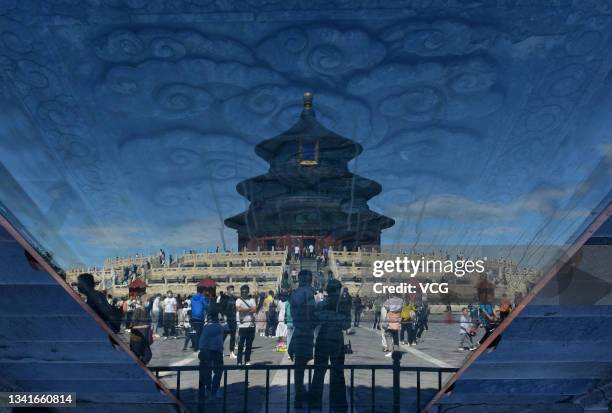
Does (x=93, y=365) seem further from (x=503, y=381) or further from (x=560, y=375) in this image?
(x=560, y=375)

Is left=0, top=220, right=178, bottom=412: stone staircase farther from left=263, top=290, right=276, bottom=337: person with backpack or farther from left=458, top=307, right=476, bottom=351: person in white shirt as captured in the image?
left=458, top=307, right=476, bottom=351: person in white shirt

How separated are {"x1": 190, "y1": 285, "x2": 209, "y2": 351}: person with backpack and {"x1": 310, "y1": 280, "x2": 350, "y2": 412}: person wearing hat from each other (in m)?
0.89

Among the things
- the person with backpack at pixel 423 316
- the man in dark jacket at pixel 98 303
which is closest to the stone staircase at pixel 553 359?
the person with backpack at pixel 423 316

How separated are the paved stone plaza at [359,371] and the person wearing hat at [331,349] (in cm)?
7

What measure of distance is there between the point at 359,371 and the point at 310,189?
5.48 feet

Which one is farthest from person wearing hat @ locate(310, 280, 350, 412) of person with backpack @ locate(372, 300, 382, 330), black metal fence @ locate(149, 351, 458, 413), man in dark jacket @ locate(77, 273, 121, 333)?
man in dark jacket @ locate(77, 273, 121, 333)

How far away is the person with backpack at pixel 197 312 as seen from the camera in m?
3.96

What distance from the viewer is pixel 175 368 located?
165 inches

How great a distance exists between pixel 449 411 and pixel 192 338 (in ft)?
6.88

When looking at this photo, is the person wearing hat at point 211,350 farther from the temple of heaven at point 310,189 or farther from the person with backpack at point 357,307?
the person with backpack at point 357,307

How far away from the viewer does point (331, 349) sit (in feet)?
13.3

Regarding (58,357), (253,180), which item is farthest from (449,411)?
(58,357)

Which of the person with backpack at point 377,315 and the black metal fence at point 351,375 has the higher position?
the person with backpack at point 377,315

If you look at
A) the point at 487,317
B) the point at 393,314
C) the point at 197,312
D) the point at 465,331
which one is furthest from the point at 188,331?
the point at 487,317
